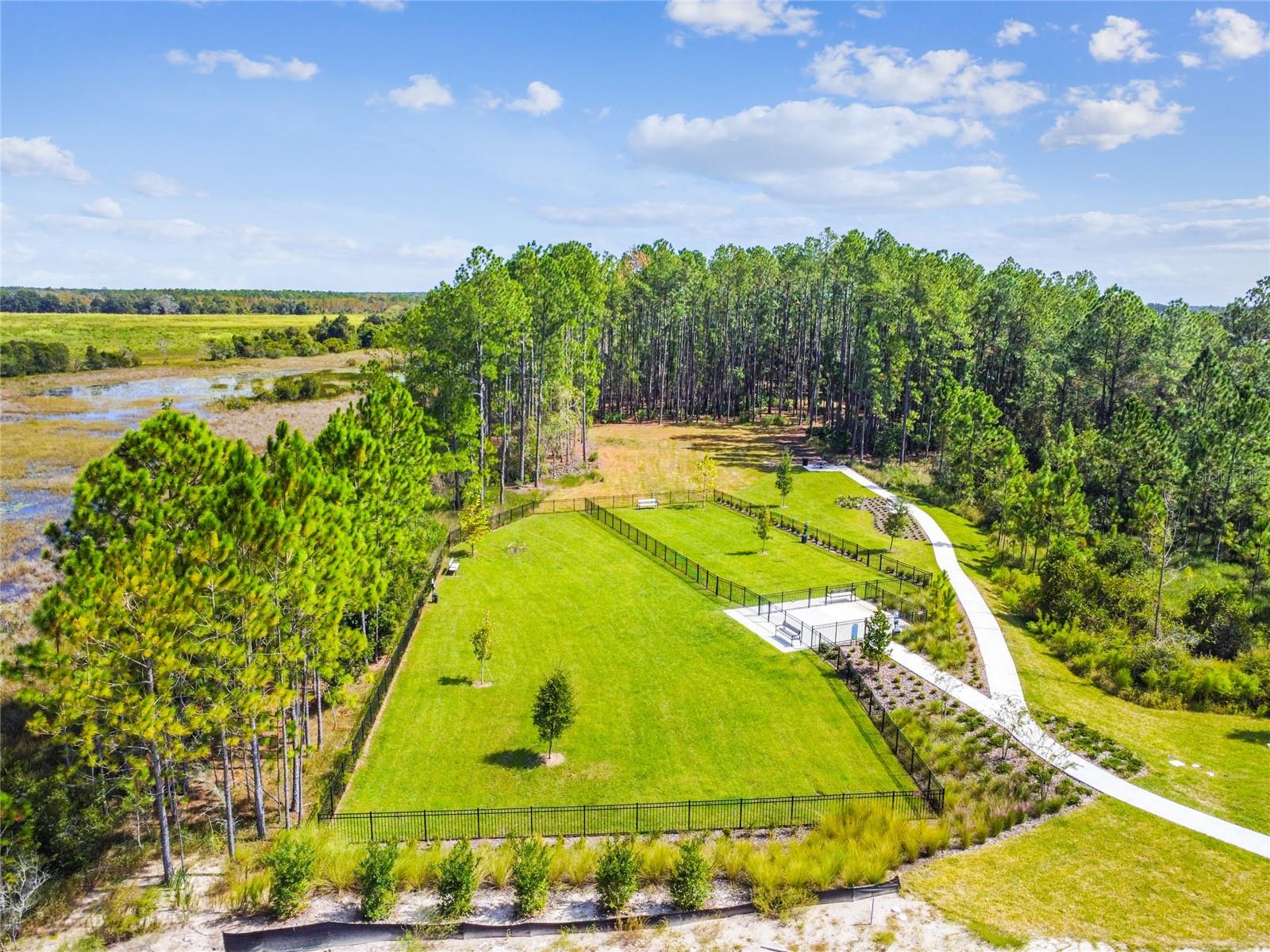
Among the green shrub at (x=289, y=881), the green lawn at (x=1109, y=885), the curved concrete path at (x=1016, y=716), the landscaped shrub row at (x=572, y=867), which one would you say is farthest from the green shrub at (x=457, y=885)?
the curved concrete path at (x=1016, y=716)

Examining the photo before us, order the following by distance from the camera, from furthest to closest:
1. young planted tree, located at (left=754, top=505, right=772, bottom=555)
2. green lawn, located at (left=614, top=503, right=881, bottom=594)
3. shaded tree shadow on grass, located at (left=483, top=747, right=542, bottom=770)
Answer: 1. young planted tree, located at (left=754, top=505, right=772, bottom=555)
2. green lawn, located at (left=614, top=503, right=881, bottom=594)
3. shaded tree shadow on grass, located at (left=483, top=747, right=542, bottom=770)

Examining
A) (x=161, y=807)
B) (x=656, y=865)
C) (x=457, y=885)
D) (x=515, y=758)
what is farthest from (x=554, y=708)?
(x=161, y=807)

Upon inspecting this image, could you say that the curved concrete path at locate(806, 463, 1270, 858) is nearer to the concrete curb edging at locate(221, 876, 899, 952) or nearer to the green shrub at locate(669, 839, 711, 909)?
the concrete curb edging at locate(221, 876, 899, 952)

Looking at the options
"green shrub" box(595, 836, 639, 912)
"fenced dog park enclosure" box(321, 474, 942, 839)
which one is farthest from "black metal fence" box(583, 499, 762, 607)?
"green shrub" box(595, 836, 639, 912)

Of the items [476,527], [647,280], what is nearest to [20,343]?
[647,280]

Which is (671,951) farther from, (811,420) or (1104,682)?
(811,420)

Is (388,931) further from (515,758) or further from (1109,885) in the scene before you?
(1109,885)

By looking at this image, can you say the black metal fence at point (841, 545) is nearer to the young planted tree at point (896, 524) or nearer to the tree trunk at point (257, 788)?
the young planted tree at point (896, 524)

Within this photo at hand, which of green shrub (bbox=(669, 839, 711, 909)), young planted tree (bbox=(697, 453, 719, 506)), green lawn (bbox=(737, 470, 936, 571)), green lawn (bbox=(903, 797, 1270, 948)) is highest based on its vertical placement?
young planted tree (bbox=(697, 453, 719, 506))
